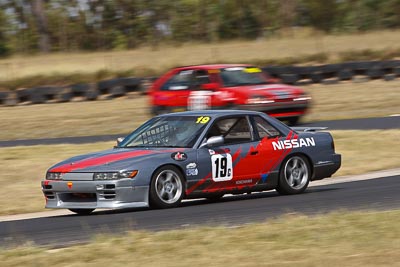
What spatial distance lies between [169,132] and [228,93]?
8164mm

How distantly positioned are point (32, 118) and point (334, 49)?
13039mm

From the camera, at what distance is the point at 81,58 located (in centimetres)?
3475

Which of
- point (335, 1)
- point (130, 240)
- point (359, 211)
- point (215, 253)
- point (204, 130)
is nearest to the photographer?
point (215, 253)

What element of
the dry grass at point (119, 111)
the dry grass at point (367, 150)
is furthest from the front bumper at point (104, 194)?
the dry grass at point (119, 111)

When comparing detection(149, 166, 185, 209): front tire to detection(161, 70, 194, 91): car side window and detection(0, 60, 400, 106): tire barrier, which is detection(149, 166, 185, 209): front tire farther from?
detection(0, 60, 400, 106): tire barrier

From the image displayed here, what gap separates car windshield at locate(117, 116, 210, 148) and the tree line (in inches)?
1211

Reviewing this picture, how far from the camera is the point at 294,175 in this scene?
11359mm

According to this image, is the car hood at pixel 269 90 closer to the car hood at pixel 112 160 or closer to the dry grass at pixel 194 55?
the car hood at pixel 112 160

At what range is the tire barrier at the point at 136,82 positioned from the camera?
1135 inches

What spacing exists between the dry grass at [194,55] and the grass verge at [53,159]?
15.4 m

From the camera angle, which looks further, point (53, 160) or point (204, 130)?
point (53, 160)

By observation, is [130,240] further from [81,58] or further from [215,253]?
[81,58]

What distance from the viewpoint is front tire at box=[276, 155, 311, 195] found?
36.8 ft

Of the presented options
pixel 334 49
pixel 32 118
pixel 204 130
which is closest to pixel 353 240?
pixel 204 130
